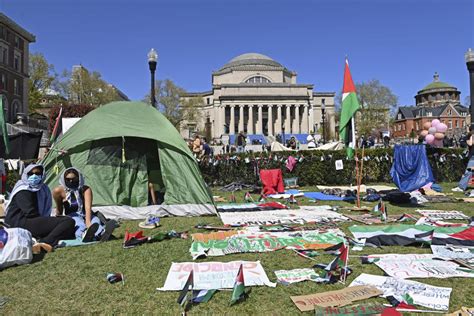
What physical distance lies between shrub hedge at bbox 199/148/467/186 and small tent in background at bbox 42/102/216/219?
5.01 metres

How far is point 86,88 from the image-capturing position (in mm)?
43969

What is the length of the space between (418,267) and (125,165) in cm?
628

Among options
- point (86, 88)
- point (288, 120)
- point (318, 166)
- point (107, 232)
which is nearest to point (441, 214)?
point (318, 166)

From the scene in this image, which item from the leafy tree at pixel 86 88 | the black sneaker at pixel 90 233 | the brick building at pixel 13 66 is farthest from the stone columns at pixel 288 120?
the black sneaker at pixel 90 233

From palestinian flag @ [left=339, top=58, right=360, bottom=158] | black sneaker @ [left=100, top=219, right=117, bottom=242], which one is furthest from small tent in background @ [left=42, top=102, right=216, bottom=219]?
palestinian flag @ [left=339, top=58, right=360, bottom=158]

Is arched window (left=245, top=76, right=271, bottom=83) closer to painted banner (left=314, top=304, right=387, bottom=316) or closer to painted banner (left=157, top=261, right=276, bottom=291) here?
painted banner (left=157, top=261, right=276, bottom=291)

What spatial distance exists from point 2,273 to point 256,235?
11.6 feet

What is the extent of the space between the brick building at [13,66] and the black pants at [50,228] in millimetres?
44384

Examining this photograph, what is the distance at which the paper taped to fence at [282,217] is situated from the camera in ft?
22.5

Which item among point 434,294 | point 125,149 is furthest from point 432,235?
point 125,149

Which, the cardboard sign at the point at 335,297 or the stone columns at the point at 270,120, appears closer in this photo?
the cardboard sign at the point at 335,297

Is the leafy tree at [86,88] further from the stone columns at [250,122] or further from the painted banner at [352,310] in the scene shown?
the painted banner at [352,310]

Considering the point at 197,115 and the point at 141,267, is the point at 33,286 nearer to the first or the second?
the point at 141,267

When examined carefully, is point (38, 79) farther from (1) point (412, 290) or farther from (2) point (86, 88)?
(1) point (412, 290)
